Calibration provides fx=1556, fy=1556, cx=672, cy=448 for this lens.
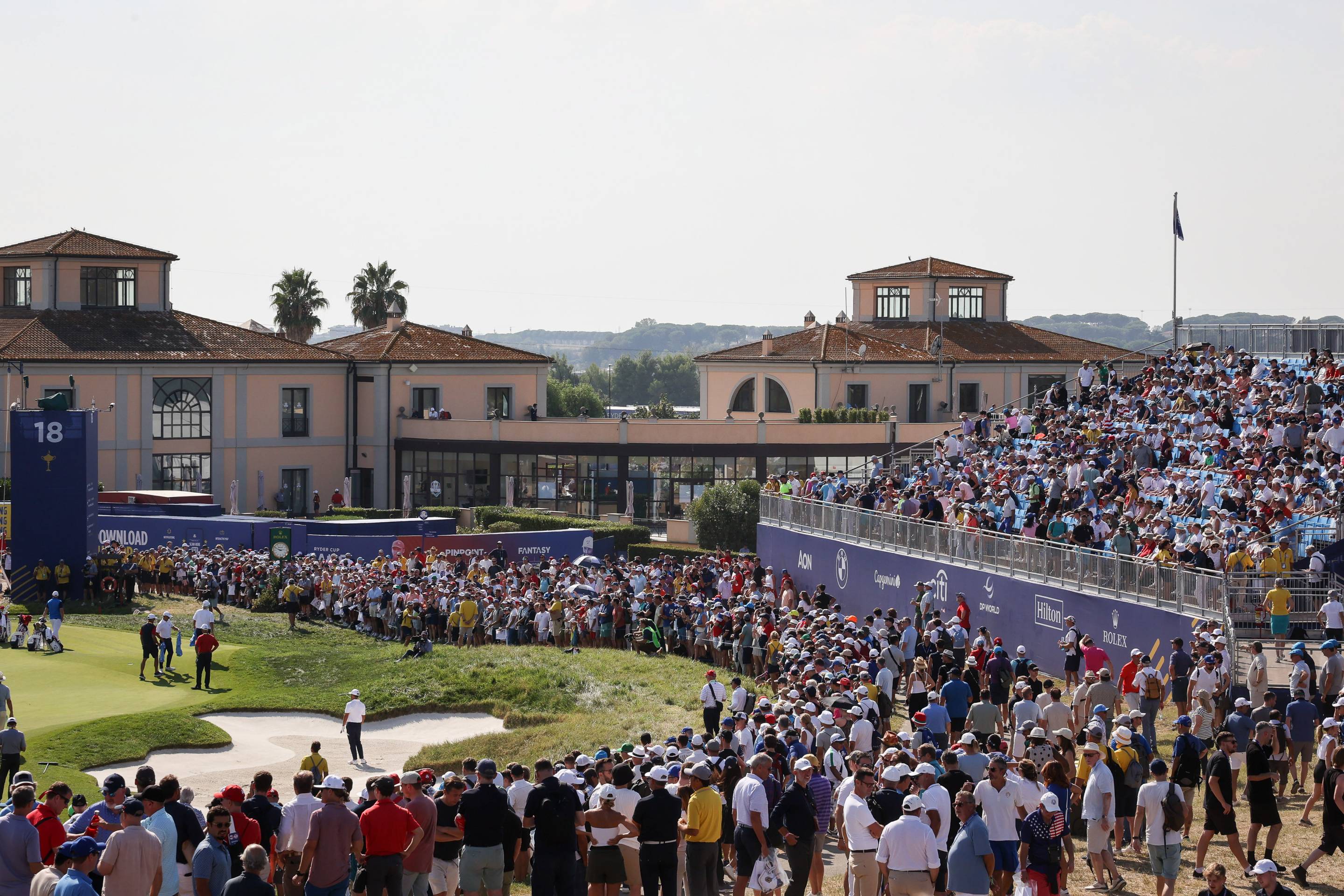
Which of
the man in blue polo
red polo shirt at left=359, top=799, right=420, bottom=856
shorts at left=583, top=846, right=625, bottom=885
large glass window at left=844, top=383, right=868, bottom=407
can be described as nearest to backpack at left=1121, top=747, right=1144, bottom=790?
shorts at left=583, top=846, right=625, bottom=885

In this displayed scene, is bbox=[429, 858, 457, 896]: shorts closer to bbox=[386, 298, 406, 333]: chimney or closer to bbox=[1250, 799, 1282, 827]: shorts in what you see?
bbox=[1250, 799, 1282, 827]: shorts

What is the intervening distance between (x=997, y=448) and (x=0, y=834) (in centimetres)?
2925

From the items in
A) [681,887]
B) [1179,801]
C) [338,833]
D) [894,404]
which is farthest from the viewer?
[894,404]

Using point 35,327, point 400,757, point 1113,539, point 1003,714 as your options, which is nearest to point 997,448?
point 1113,539

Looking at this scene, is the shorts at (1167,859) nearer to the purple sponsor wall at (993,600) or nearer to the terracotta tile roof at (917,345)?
the purple sponsor wall at (993,600)

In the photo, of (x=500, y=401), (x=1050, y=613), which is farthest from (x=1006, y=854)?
(x=500, y=401)

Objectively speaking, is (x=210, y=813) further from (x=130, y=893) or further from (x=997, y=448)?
(x=997, y=448)

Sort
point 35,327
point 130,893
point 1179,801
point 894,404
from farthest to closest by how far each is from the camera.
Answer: point 894,404, point 35,327, point 1179,801, point 130,893

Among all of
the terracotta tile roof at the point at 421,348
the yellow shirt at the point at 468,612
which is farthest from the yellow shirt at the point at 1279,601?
the terracotta tile roof at the point at 421,348

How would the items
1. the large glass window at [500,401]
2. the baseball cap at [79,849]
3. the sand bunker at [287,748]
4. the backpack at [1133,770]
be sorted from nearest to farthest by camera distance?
the baseball cap at [79,849] < the backpack at [1133,770] < the sand bunker at [287,748] < the large glass window at [500,401]

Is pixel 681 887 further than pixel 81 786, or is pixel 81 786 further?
pixel 81 786

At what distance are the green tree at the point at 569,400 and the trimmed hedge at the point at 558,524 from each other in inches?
3528

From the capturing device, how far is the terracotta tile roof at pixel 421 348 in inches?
2704

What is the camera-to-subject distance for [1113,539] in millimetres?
27062
